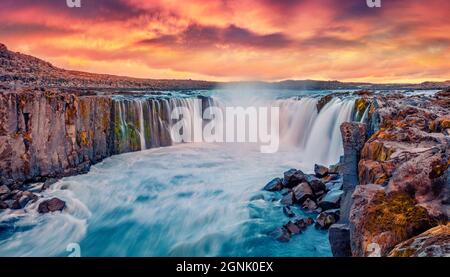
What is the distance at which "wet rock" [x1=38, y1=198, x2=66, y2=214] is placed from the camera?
8195mm

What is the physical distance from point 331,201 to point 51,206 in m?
7.07

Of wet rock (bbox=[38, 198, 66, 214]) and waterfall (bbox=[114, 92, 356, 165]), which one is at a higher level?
waterfall (bbox=[114, 92, 356, 165])

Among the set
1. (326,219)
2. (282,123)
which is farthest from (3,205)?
(282,123)

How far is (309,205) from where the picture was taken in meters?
7.59

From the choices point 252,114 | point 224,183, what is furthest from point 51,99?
Result: point 252,114

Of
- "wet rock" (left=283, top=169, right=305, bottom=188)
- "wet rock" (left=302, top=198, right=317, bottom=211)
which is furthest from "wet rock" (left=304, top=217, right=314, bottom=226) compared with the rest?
"wet rock" (left=283, top=169, right=305, bottom=188)

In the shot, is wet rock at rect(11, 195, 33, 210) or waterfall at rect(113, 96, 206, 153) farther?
waterfall at rect(113, 96, 206, 153)

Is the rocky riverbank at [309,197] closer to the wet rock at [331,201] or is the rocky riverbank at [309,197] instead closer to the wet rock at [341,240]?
the wet rock at [331,201]

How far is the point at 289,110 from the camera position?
18.7 m

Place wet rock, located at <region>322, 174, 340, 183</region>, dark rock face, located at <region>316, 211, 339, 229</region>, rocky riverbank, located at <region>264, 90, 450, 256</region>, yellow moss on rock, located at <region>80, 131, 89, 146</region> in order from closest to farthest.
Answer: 1. rocky riverbank, located at <region>264, 90, 450, 256</region>
2. dark rock face, located at <region>316, 211, 339, 229</region>
3. wet rock, located at <region>322, 174, 340, 183</region>
4. yellow moss on rock, located at <region>80, 131, 89, 146</region>

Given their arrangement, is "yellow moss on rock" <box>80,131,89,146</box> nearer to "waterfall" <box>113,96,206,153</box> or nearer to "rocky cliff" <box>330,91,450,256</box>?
"waterfall" <box>113,96,206,153</box>

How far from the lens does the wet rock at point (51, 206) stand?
26.9 ft

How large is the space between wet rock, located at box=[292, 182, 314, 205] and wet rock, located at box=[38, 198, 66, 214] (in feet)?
20.3

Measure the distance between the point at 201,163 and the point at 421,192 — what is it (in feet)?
35.2
